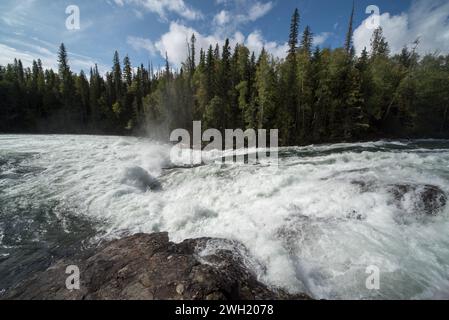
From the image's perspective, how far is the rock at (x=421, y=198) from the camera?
19.6 ft

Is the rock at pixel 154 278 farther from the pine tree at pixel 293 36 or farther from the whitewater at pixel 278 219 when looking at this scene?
the pine tree at pixel 293 36

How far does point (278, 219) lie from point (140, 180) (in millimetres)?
8543

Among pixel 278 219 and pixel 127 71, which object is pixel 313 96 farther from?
pixel 127 71

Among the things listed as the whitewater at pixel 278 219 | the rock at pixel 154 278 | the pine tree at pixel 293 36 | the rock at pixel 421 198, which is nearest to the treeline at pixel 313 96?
the pine tree at pixel 293 36

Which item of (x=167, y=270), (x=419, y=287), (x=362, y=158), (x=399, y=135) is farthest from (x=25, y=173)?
(x=399, y=135)

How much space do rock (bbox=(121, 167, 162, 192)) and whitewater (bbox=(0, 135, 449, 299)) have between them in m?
0.06

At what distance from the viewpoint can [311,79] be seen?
1073 inches

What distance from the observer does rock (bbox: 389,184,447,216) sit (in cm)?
598

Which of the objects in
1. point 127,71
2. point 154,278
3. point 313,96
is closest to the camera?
point 154,278

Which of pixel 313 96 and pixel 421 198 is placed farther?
pixel 313 96

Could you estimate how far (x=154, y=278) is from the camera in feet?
13.9

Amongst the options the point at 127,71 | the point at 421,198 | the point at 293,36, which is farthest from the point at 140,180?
the point at 127,71

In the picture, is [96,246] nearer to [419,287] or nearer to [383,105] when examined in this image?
[419,287]
